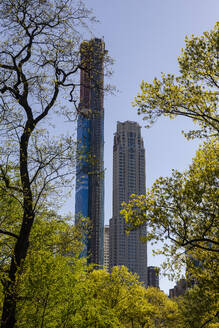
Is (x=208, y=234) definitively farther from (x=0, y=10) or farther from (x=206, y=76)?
(x=0, y=10)

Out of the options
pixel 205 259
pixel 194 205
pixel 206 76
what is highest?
pixel 206 76

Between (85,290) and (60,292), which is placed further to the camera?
(85,290)

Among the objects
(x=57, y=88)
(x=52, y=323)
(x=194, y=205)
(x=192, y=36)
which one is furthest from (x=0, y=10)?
(x=52, y=323)

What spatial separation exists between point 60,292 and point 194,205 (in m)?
6.37

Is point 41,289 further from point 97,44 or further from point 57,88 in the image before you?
point 97,44

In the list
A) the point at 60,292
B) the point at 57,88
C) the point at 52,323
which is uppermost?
the point at 57,88

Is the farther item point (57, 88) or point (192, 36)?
point (192, 36)

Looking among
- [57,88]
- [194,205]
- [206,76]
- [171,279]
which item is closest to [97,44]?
[57,88]

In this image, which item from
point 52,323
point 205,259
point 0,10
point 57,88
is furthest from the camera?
point 205,259

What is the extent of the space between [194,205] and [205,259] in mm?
3240

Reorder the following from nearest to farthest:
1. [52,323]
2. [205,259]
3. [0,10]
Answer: [0,10], [52,323], [205,259]

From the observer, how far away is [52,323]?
43.5 feet

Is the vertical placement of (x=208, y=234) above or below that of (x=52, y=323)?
above

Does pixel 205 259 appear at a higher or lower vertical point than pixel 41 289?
higher
